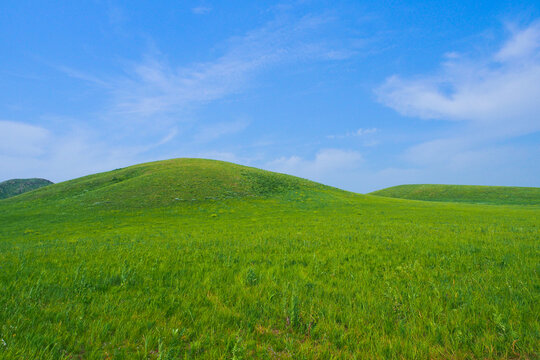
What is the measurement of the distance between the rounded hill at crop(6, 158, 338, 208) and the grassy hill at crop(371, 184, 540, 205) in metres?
57.9

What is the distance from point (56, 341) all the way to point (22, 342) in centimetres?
37

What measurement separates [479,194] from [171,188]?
322 feet

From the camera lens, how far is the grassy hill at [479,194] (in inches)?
2613

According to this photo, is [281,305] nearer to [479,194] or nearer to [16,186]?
[479,194]

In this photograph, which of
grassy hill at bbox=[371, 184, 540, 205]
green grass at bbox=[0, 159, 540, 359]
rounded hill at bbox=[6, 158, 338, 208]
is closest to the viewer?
green grass at bbox=[0, 159, 540, 359]

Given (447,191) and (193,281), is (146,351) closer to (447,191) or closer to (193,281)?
(193,281)

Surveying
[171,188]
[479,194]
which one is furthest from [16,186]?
[479,194]

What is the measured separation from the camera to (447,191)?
3516 inches

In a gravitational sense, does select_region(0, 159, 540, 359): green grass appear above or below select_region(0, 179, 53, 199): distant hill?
below

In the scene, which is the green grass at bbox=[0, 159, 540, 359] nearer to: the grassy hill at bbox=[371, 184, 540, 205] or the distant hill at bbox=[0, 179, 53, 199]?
the grassy hill at bbox=[371, 184, 540, 205]

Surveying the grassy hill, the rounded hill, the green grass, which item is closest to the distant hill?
the rounded hill

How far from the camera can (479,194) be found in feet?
261

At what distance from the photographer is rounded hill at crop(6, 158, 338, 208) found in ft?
132

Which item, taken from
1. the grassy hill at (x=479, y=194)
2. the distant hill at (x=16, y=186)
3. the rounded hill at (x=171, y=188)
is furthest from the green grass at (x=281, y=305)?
the distant hill at (x=16, y=186)
